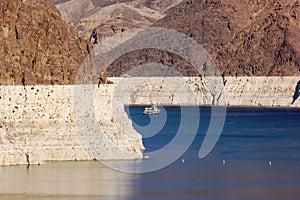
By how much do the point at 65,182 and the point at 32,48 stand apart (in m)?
9.16

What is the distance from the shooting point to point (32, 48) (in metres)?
71.4

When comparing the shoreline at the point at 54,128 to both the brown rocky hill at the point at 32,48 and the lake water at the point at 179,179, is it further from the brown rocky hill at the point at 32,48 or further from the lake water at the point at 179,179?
the brown rocky hill at the point at 32,48

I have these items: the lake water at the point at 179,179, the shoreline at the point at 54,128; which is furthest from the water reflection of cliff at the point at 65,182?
the shoreline at the point at 54,128

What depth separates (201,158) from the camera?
85.5 metres

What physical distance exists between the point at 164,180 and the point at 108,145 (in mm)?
3446

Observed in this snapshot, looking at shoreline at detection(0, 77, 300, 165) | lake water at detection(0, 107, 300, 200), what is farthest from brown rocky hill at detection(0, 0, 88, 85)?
lake water at detection(0, 107, 300, 200)

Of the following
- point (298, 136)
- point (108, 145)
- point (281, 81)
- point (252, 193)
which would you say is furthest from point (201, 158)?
point (281, 81)

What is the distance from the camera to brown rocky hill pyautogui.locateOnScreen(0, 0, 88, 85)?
→ 7012cm

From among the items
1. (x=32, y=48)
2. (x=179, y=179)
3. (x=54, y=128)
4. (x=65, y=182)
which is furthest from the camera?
(x=32, y=48)

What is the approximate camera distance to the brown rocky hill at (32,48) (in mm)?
70125

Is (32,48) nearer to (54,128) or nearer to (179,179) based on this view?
(54,128)

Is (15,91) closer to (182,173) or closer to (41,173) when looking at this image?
(41,173)

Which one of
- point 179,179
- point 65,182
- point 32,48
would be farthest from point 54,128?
point 179,179

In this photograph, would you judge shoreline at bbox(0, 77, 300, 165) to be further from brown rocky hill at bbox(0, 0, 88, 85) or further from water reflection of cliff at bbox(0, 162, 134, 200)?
brown rocky hill at bbox(0, 0, 88, 85)
